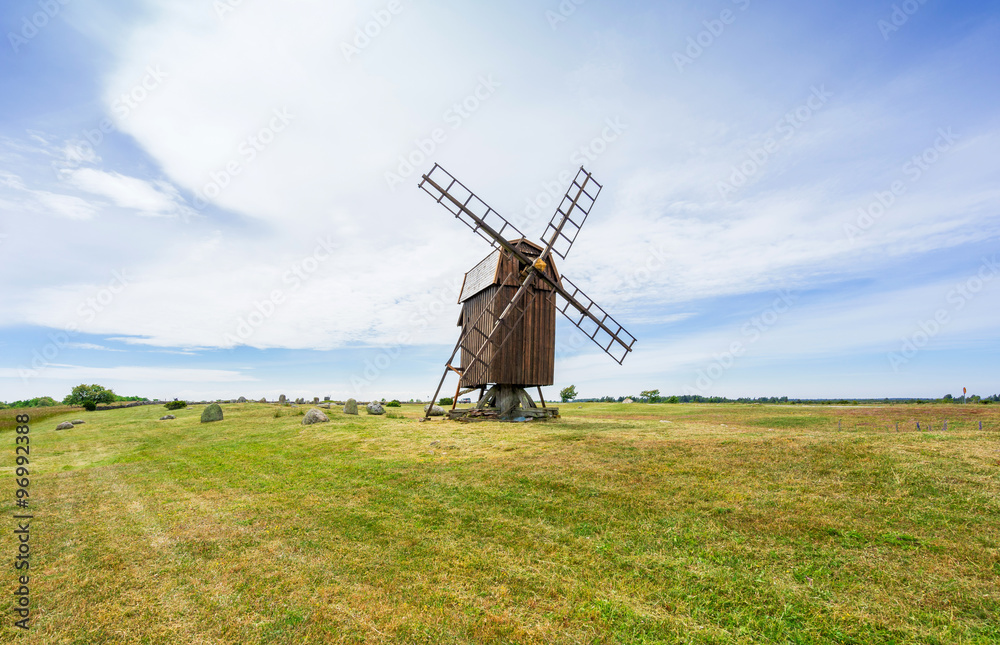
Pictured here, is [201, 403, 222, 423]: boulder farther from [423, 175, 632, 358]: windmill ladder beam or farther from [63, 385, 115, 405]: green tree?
[63, 385, 115, 405]: green tree

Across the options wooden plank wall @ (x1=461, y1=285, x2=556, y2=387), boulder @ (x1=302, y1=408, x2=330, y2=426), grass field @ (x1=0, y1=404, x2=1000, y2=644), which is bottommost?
grass field @ (x1=0, y1=404, x2=1000, y2=644)

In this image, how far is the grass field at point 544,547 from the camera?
4.95 meters

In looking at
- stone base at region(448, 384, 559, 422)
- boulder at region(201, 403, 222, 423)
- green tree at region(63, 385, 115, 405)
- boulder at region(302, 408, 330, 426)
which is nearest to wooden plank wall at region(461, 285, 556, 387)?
stone base at region(448, 384, 559, 422)

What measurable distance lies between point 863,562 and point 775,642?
2677 millimetres

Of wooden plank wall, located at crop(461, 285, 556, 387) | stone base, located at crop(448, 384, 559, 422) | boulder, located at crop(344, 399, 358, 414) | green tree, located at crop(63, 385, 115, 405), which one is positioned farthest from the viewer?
green tree, located at crop(63, 385, 115, 405)

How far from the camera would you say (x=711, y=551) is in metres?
6.67

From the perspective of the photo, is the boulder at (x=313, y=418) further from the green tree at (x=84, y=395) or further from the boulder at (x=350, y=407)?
the green tree at (x=84, y=395)

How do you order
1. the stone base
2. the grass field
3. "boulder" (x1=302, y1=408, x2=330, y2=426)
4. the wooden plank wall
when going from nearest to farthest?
the grass field < "boulder" (x1=302, y1=408, x2=330, y2=426) < the wooden plank wall < the stone base

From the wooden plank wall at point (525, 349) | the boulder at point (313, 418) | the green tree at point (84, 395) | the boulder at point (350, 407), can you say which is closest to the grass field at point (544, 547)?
the boulder at point (313, 418)

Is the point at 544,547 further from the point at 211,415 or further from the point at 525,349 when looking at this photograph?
the point at 211,415

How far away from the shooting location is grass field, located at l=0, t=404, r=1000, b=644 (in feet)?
16.2

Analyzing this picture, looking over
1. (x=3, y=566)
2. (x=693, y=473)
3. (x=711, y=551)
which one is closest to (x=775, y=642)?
(x=711, y=551)

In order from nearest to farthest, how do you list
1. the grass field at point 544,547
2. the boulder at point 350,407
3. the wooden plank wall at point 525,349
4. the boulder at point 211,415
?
the grass field at point 544,547 → the wooden plank wall at point 525,349 → the boulder at point 211,415 → the boulder at point 350,407

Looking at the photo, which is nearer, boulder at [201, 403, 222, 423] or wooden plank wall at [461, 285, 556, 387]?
wooden plank wall at [461, 285, 556, 387]
